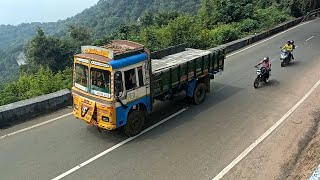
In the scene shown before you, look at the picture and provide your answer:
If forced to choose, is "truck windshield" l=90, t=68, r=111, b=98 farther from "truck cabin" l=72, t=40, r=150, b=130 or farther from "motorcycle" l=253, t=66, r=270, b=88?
"motorcycle" l=253, t=66, r=270, b=88

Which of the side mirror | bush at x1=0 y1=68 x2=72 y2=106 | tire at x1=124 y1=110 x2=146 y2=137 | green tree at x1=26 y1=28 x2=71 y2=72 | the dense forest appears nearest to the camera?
the side mirror

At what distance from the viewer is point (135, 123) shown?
992 cm

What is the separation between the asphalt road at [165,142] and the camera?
8211 millimetres

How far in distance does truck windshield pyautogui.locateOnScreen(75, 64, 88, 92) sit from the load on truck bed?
6.48ft

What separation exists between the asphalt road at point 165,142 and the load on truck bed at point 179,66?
1049 mm

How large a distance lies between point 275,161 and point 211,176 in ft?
6.07

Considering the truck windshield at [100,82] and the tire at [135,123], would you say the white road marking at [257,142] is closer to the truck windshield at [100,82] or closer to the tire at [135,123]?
the tire at [135,123]

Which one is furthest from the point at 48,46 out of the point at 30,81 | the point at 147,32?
the point at 30,81

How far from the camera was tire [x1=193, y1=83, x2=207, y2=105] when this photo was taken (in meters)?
12.3

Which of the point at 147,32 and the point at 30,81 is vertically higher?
the point at 147,32

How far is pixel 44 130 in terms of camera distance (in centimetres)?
1013

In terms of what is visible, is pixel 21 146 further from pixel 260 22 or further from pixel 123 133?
pixel 260 22

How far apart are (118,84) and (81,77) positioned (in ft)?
4.36

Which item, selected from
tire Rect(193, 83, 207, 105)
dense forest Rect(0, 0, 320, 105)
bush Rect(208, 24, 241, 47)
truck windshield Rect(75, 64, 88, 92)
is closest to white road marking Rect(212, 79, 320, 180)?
tire Rect(193, 83, 207, 105)
